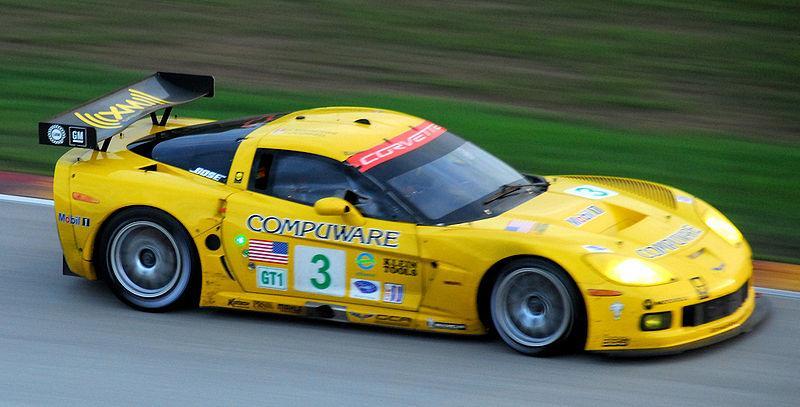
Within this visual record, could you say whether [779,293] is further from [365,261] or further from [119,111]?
[119,111]

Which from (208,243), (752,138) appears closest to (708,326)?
(208,243)

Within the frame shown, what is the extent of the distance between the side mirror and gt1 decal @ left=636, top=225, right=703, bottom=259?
160 cm

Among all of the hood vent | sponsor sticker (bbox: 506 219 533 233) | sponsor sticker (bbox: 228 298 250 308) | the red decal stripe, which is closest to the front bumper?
sponsor sticker (bbox: 506 219 533 233)

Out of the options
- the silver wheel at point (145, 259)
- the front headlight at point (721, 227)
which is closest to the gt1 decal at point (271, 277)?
the silver wheel at point (145, 259)

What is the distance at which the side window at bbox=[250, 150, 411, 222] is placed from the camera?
Answer: 6754 mm

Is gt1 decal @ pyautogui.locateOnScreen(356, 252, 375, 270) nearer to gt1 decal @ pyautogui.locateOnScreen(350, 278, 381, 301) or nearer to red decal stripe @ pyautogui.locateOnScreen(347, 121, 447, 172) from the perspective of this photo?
gt1 decal @ pyautogui.locateOnScreen(350, 278, 381, 301)

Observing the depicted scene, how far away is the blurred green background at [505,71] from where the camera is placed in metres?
10.9

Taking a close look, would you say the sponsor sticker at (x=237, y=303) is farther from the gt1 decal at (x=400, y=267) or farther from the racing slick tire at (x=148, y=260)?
the gt1 decal at (x=400, y=267)

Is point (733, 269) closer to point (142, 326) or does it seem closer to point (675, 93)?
point (142, 326)

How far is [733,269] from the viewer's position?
264 inches

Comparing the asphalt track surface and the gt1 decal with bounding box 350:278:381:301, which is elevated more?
the gt1 decal with bounding box 350:278:381:301

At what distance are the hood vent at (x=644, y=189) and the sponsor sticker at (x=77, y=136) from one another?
3318mm

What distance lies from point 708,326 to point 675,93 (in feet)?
22.9

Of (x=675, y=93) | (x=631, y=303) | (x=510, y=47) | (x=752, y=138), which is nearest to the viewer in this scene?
(x=631, y=303)
